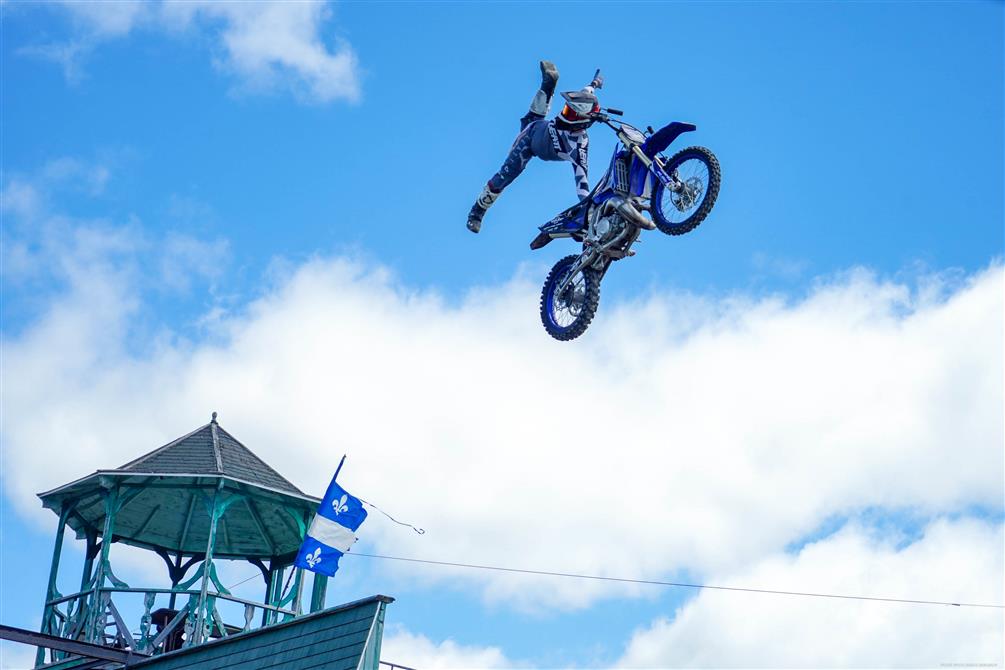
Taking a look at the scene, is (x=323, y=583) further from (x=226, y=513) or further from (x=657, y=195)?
(x=657, y=195)

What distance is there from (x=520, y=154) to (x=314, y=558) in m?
6.84

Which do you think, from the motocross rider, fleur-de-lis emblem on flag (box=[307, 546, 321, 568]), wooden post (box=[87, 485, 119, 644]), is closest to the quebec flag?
fleur-de-lis emblem on flag (box=[307, 546, 321, 568])

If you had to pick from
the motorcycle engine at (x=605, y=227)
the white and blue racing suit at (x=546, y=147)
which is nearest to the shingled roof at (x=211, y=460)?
the white and blue racing suit at (x=546, y=147)

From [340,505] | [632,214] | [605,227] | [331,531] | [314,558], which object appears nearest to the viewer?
[632,214]

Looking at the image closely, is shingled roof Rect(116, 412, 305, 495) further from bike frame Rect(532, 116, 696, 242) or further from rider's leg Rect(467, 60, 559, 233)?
bike frame Rect(532, 116, 696, 242)

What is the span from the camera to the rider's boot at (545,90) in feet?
72.8

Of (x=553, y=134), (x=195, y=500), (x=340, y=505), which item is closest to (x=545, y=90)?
(x=553, y=134)

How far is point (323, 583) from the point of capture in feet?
85.0

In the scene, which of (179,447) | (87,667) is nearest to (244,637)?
(87,667)

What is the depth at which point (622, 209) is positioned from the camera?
21.2 meters

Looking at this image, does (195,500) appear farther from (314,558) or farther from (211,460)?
(314,558)

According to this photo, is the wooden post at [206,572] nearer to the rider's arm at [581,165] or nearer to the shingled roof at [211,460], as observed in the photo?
the shingled roof at [211,460]

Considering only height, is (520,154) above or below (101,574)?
above

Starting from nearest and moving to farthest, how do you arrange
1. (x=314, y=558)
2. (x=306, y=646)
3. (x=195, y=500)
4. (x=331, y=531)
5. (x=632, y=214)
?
(x=306, y=646) < (x=632, y=214) < (x=314, y=558) < (x=331, y=531) < (x=195, y=500)
